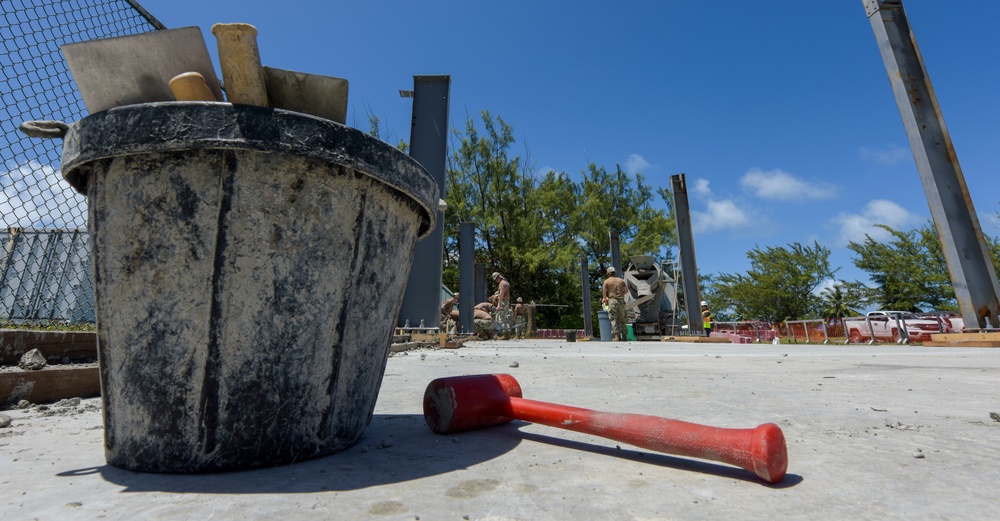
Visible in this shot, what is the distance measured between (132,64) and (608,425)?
157 cm

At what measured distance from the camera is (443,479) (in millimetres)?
1171

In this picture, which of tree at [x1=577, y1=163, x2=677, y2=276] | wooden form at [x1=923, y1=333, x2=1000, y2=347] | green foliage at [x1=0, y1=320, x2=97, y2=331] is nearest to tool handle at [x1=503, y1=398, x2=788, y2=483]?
green foliage at [x1=0, y1=320, x2=97, y2=331]

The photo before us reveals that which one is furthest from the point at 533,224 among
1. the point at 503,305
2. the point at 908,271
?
the point at 908,271

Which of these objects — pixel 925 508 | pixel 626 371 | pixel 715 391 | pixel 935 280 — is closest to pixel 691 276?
pixel 626 371

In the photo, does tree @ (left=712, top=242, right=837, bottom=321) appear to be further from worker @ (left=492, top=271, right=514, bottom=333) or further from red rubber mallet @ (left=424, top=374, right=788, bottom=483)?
red rubber mallet @ (left=424, top=374, right=788, bottom=483)

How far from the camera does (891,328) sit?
58.2 ft

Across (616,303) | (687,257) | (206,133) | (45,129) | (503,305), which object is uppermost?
(687,257)

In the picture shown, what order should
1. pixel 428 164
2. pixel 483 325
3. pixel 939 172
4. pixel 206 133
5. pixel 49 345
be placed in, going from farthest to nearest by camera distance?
pixel 483 325 → pixel 428 164 → pixel 939 172 → pixel 49 345 → pixel 206 133

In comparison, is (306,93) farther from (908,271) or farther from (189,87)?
(908,271)

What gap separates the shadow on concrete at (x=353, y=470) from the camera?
110 centimetres

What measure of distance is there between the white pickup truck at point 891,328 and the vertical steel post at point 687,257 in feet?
24.3

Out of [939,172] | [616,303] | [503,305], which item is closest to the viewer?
[939,172]

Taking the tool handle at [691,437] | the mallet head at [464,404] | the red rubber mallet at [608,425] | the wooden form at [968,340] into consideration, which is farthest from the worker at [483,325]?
the tool handle at [691,437]

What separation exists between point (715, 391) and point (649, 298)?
13765 mm
